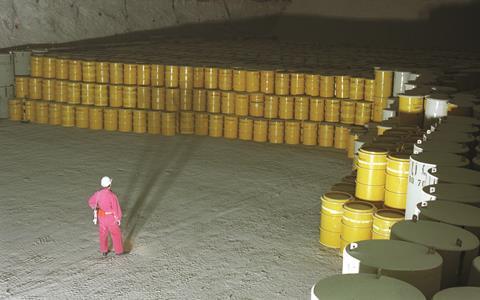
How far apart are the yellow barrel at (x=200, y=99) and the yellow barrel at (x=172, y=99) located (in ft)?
1.57

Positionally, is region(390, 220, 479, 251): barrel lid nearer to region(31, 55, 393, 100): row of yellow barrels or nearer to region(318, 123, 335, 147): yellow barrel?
region(31, 55, 393, 100): row of yellow barrels

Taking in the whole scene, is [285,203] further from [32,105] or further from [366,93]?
[32,105]

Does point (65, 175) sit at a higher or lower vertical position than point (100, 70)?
lower

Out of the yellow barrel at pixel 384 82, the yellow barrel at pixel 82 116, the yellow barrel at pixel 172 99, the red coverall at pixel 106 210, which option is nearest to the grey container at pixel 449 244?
the red coverall at pixel 106 210

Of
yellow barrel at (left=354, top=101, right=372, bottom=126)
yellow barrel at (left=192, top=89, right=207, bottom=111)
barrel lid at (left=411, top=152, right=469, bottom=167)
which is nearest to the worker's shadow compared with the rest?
yellow barrel at (left=192, top=89, right=207, bottom=111)

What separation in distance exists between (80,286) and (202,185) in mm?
4863

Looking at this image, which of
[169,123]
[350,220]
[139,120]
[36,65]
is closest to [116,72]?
[139,120]

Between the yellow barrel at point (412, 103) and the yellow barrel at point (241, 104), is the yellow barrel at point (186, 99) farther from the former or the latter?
the yellow barrel at point (412, 103)

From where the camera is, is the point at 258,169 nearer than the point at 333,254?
No

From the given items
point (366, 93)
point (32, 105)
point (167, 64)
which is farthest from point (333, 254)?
point (32, 105)

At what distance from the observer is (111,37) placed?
28.1 metres

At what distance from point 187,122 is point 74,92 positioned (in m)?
3.50

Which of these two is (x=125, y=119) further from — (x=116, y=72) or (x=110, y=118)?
(x=116, y=72)

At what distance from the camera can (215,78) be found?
17078mm
